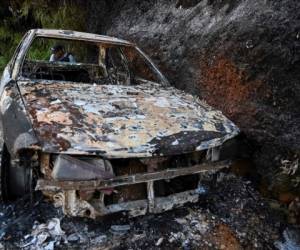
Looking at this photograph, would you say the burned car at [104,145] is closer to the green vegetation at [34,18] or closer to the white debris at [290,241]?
the white debris at [290,241]

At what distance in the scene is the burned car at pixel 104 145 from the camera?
8.72 ft

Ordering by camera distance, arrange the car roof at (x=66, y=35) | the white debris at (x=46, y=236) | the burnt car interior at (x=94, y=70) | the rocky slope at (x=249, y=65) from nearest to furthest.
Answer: the white debris at (x=46, y=236), the rocky slope at (x=249, y=65), the car roof at (x=66, y=35), the burnt car interior at (x=94, y=70)

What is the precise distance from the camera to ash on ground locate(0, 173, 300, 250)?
2.97m

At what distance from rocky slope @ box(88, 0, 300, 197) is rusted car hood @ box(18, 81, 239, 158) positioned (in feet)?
2.43

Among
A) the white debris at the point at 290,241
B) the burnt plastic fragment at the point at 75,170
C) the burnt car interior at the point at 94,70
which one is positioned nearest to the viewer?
the burnt plastic fragment at the point at 75,170

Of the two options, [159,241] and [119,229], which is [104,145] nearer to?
[119,229]

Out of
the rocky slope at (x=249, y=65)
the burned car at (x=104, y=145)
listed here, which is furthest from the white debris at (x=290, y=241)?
the burned car at (x=104, y=145)

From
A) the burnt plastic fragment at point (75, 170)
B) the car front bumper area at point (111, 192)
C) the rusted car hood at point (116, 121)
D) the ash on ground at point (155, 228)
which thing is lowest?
the ash on ground at point (155, 228)

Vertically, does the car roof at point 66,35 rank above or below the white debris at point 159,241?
above

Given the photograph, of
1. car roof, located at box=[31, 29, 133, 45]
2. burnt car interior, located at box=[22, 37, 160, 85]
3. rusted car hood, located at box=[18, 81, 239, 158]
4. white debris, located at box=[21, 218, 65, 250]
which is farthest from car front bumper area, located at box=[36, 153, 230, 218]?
Answer: car roof, located at box=[31, 29, 133, 45]

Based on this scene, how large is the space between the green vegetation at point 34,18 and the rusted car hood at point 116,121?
5.30 metres

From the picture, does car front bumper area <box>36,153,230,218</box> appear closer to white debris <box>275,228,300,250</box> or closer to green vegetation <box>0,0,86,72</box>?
white debris <box>275,228,300,250</box>

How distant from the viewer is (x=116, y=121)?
2.99 m

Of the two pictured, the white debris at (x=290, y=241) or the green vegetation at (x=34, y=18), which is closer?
the white debris at (x=290, y=241)
